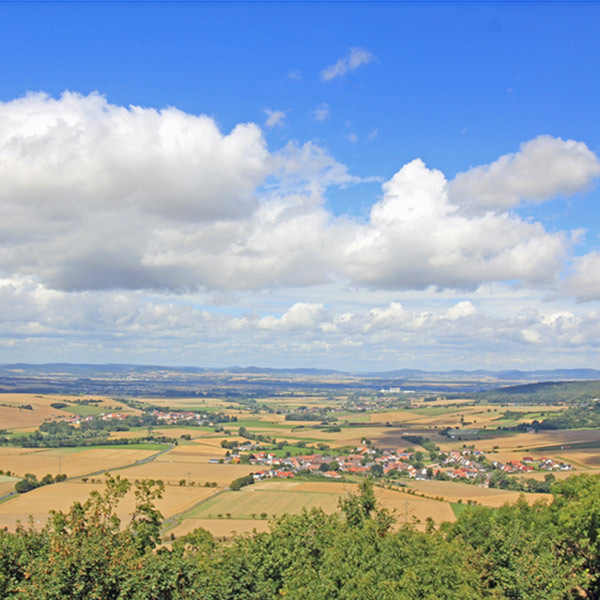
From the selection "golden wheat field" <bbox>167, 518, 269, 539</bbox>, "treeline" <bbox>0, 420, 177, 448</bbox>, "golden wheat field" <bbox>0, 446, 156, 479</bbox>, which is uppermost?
"golden wheat field" <bbox>167, 518, 269, 539</bbox>

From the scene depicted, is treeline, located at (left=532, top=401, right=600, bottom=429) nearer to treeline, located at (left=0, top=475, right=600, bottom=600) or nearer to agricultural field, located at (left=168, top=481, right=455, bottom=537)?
agricultural field, located at (left=168, top=481, right=455, bottom=537)

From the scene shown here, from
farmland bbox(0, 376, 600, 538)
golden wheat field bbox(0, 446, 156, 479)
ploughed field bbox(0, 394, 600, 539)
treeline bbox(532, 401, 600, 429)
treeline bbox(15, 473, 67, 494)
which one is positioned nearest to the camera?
ploughed field bbox(0, 394, 600, 539)

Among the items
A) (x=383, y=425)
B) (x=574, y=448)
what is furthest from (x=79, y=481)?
(x=383, y=425)

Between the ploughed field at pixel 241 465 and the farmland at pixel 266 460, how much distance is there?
0.25 m

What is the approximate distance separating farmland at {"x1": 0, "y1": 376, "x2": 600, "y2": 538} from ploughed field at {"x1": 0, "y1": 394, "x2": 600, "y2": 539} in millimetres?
248

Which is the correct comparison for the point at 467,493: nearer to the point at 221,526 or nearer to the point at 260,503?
the point at 260,503

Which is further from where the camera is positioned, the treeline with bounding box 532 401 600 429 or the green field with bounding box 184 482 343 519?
the treeline with bounding box 532 401 600 429

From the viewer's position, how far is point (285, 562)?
2722 centimetres

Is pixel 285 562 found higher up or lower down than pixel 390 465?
higher up

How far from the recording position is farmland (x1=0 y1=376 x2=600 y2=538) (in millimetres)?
72438

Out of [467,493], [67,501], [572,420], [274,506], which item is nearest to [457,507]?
[467,493]

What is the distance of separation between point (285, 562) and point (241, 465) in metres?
87.8

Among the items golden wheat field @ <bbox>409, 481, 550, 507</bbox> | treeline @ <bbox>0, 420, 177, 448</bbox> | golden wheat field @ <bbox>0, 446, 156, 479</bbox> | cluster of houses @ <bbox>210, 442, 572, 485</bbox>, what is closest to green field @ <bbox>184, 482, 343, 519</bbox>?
golden wheat field @ <bbox>409, 481, 550, 507</bbox>

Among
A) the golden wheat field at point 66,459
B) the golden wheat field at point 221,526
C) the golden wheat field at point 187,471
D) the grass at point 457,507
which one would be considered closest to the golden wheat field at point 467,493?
the grass at point 457,507
